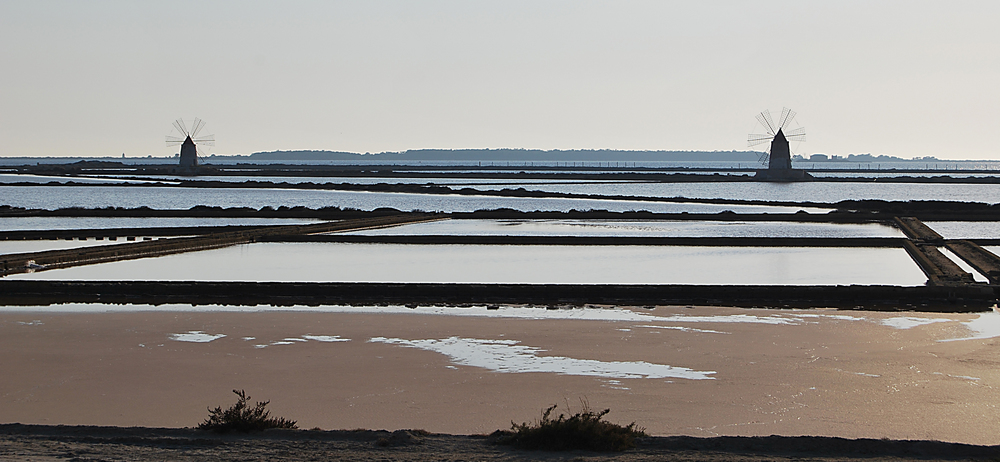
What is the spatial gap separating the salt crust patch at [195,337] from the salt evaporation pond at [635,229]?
11099 millimetres

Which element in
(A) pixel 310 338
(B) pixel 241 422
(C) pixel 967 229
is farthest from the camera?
(C) pixel 967 229

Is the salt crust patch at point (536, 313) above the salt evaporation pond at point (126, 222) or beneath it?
above

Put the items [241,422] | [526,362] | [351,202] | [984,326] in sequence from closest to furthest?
[241,422]
[526,362]
[984,326]
[351,202]

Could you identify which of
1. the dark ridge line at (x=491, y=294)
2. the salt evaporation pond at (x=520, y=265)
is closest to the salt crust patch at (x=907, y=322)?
the dark ridge line at (x=491, y=294)

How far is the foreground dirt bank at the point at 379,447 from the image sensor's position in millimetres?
4234

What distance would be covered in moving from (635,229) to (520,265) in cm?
820

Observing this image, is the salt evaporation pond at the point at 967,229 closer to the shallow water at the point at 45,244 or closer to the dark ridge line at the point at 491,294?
the dark ridge line at the point at 491,294

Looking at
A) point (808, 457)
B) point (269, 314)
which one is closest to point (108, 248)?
point (269, 314)

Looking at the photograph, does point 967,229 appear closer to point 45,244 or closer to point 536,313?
point 536,313

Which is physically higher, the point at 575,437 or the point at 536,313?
the point at 575,437

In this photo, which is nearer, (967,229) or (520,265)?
(520,265)

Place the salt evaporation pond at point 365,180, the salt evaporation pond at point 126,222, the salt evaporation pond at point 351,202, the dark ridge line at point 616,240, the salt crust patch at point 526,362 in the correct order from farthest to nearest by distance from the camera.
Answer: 1. the salt evaporation pond at point 365,180
2. the salt evaporation pond at point 351,202
3. the salt evaporation pond at point 126,222
4. the dark ridge line at point 616,240
5. the salt crust patch at point 526,362

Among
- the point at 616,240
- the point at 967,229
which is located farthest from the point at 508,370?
the point at 967,229

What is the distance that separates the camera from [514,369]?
6.60 metres
